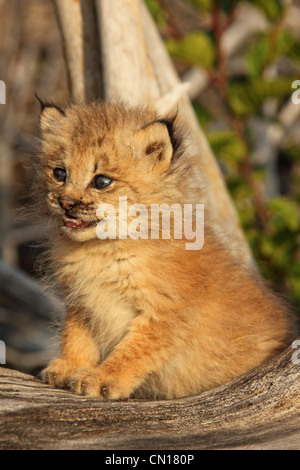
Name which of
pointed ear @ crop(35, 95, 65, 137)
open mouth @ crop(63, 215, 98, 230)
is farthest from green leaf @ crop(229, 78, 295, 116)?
open mouth @ crop(63, 215, 98, 230)

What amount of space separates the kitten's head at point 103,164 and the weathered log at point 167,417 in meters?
1.08

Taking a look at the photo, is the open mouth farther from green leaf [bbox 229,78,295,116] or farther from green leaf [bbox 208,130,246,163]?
green leaf [bbox 229,78,295,116]

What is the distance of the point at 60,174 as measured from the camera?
4301 mm


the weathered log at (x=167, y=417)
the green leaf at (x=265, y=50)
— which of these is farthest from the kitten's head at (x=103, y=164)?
the green leaf at (x=265, y=50)

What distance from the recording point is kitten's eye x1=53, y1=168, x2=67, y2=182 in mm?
4281

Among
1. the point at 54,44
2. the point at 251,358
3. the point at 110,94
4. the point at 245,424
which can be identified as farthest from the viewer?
the point at 54,44

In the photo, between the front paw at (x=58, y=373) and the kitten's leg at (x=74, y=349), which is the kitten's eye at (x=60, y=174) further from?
the front paw at (x=58, y=373)

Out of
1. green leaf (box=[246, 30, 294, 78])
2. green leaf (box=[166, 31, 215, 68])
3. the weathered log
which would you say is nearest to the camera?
the weathered log

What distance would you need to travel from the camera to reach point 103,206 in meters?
4.11

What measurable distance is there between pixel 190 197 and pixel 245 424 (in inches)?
64.5

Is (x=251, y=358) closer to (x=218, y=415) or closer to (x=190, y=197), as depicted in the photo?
(x=218, y=415)

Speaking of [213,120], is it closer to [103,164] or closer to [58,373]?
[103,164]

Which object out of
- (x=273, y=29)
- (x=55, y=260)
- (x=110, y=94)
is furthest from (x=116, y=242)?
(x=273, y=29)

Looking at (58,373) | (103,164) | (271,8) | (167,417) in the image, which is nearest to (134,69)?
(103,164)
